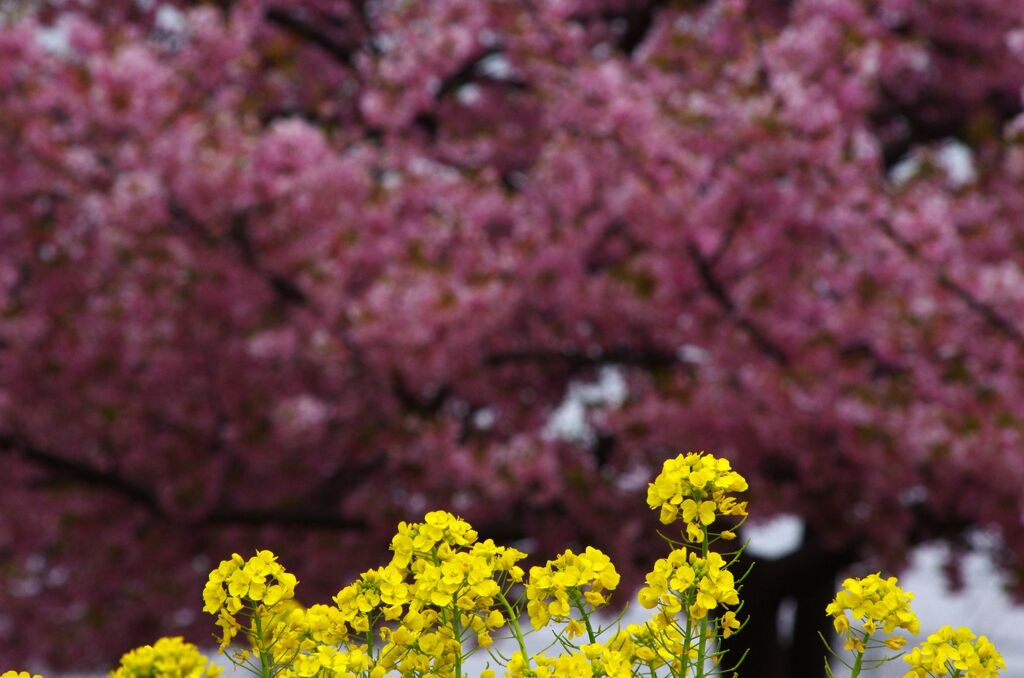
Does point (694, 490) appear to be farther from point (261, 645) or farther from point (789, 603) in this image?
point (789, 603)

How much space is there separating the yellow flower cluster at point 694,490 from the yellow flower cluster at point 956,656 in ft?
1.43

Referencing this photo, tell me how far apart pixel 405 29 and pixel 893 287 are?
148 inches

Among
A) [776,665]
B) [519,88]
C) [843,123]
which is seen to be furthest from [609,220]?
[776,665]

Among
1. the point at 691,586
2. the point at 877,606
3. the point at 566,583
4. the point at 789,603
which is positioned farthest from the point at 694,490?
the point at 789,603

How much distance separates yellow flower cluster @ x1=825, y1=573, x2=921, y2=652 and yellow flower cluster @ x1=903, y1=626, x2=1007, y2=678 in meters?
0.05

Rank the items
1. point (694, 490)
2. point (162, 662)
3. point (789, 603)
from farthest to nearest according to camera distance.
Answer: point (789, 603), point (694, 490), point (162, 662)

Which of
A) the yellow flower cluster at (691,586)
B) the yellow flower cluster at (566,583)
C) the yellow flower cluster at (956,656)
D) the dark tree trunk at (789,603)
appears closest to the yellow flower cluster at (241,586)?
the yellow flower cluster at (566,583)

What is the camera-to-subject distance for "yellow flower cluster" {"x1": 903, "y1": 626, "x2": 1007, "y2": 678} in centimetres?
230

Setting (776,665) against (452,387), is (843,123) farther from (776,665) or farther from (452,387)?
(776,665)

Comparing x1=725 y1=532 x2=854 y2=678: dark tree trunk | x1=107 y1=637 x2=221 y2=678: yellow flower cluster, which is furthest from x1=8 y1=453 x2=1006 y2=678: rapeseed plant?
x1=725 y1=532 x2=854 y2=678: dark tree trunk

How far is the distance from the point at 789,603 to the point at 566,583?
1046cm

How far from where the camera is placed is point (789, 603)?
12203mm

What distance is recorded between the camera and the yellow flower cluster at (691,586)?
226 centimetres

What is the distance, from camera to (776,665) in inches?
385
